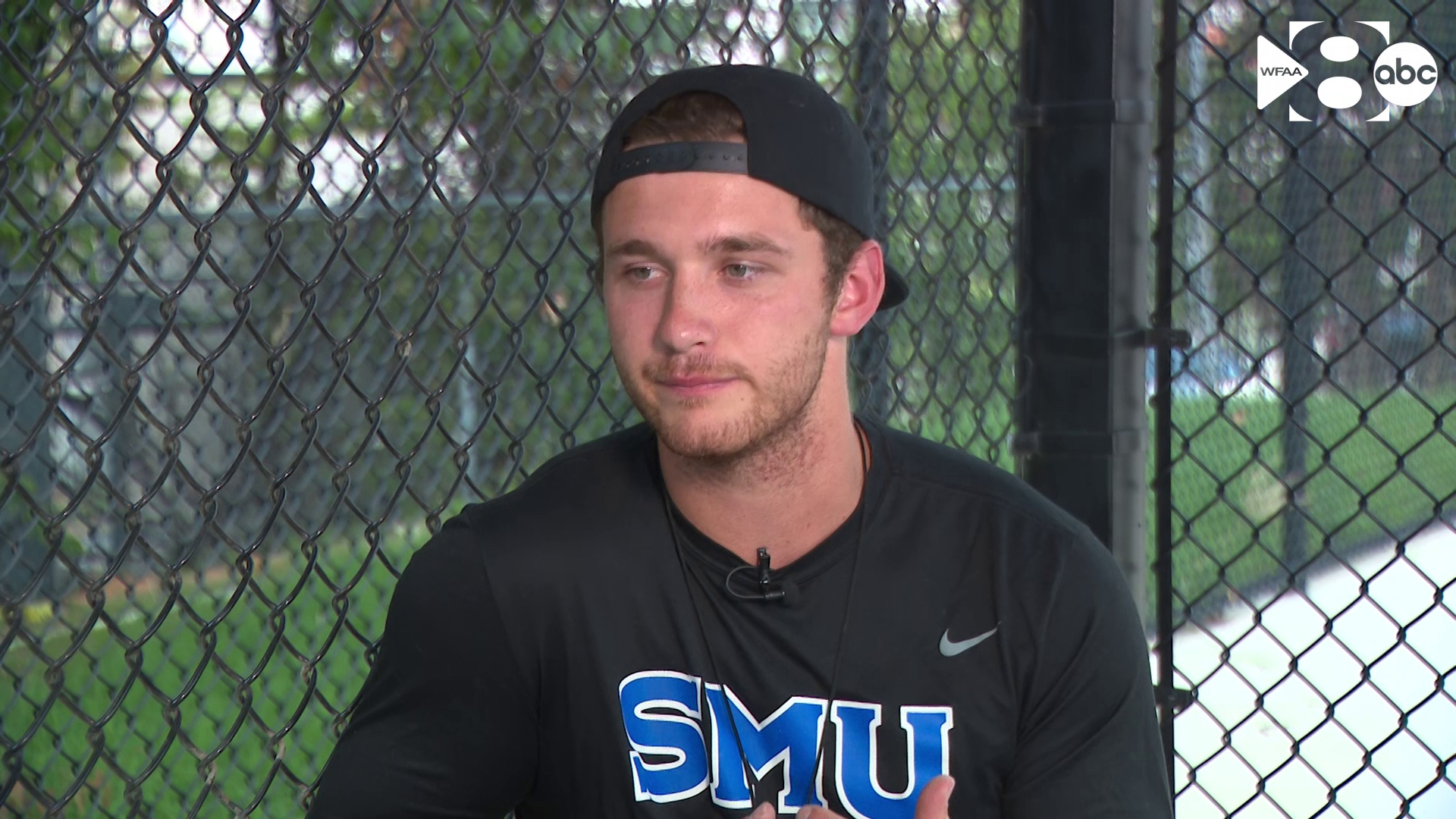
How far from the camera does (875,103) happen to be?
264 cm

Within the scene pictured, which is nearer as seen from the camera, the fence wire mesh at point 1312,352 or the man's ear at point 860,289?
the man's ear at point 860,289

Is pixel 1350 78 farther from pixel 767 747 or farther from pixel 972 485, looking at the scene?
pixel 767 747

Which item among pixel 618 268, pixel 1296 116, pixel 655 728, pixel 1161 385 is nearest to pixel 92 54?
pixel 618 268

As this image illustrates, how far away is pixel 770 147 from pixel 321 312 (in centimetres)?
382

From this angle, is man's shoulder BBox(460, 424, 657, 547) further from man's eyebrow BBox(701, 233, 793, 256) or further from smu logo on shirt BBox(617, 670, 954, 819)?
man's eyebrow BBox(701, 233, 793, 256)

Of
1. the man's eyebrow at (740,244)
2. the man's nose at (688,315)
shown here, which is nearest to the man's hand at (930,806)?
the man's nose at (688,315)

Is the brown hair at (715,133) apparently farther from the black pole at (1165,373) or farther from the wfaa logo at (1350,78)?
the wfaa logo at (1350,78)

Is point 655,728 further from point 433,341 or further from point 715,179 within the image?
point 433,341

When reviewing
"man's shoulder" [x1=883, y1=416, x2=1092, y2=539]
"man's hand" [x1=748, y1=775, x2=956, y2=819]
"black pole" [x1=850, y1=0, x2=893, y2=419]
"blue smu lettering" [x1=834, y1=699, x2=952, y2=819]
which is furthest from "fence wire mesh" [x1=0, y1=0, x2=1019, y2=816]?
"man's hand" [x1=748, y1=775, x2=956, y2=819]

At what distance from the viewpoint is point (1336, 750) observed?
4797 mm

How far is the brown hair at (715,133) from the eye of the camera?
5.96 feet

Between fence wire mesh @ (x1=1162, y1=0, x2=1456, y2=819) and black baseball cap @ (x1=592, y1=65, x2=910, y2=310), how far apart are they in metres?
0.80

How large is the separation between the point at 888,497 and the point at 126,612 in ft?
16.1

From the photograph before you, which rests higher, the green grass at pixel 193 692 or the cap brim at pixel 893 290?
the cap brim at pixel 893 290
